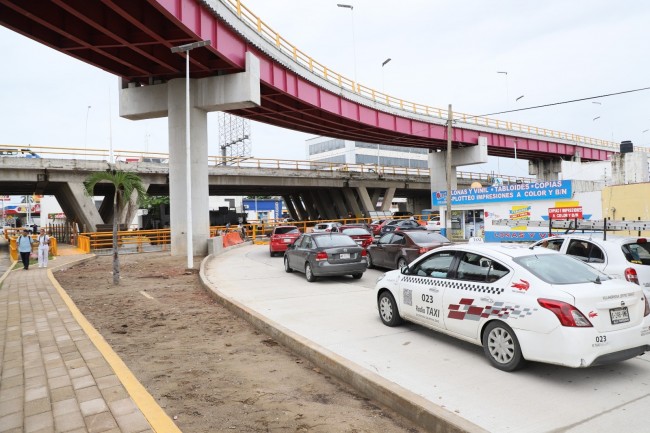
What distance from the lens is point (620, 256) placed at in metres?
7.79

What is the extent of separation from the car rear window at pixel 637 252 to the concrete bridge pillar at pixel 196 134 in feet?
59.5

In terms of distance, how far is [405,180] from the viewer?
57.2 meters

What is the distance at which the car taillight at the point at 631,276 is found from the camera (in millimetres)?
7473

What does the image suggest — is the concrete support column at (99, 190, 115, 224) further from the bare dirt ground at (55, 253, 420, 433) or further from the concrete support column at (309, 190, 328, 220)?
the bare dirt ground at (55, 253, 420, 433)

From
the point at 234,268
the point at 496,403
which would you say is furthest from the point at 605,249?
the point at 234,268

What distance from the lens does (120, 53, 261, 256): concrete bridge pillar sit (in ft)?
73.7

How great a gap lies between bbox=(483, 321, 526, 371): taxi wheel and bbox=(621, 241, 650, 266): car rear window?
3.81 metres

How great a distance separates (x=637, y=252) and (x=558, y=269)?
3.34 metres

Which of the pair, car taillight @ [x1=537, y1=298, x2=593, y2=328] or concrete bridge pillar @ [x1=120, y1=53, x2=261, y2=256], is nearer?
car taillight @ [x1=537, y1=298, x2=593, y2=328]

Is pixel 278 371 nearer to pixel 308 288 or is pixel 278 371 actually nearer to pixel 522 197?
pixel 308 288

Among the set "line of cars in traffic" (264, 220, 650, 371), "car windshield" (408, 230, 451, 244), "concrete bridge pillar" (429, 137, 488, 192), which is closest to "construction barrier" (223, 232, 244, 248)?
"car windshield" (408, 230, 451, 244)

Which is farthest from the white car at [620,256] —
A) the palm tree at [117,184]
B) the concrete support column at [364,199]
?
the concrete support column at [364,199]

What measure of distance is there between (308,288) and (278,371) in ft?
20.9

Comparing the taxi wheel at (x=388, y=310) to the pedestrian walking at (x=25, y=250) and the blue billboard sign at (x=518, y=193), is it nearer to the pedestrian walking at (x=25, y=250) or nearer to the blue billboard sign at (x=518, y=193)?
the pedestrian walking at (x=25, y=250)
